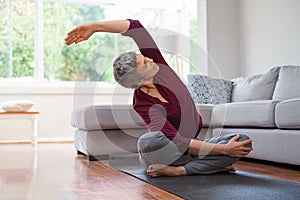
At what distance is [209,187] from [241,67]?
11.4 ft

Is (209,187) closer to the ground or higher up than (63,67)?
closer to the ground

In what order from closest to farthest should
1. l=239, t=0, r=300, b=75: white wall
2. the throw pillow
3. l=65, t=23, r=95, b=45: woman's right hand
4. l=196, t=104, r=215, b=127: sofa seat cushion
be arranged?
l=65, t=23, r=95, b=45: woman's right hand, l=196, t=104, r=215, b=127: sofa seat cushion, l=239, t=0, r=300, b=75: white wall, the throw pillow

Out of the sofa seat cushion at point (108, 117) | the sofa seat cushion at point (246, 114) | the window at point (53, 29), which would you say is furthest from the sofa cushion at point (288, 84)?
the window at point (53, 29)

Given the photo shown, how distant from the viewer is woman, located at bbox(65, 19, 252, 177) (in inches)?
71.9

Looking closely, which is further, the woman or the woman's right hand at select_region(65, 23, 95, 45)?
the woman

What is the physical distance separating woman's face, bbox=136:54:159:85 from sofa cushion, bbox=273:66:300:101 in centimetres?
156

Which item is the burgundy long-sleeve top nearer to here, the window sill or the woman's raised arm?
the woman's raised arm

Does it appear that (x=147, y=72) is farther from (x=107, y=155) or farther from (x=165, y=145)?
(x=107, y=155)

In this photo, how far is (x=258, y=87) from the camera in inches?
134

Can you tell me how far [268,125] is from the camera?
2371mm

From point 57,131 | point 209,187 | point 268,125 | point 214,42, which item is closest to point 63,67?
point 57,131

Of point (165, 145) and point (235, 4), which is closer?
point (165, 145)

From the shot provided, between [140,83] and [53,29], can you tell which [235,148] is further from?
[53,29]

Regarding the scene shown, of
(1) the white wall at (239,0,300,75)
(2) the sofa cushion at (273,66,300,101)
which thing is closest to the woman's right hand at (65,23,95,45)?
(2) the sofa cushion at (273,66,300,101)
